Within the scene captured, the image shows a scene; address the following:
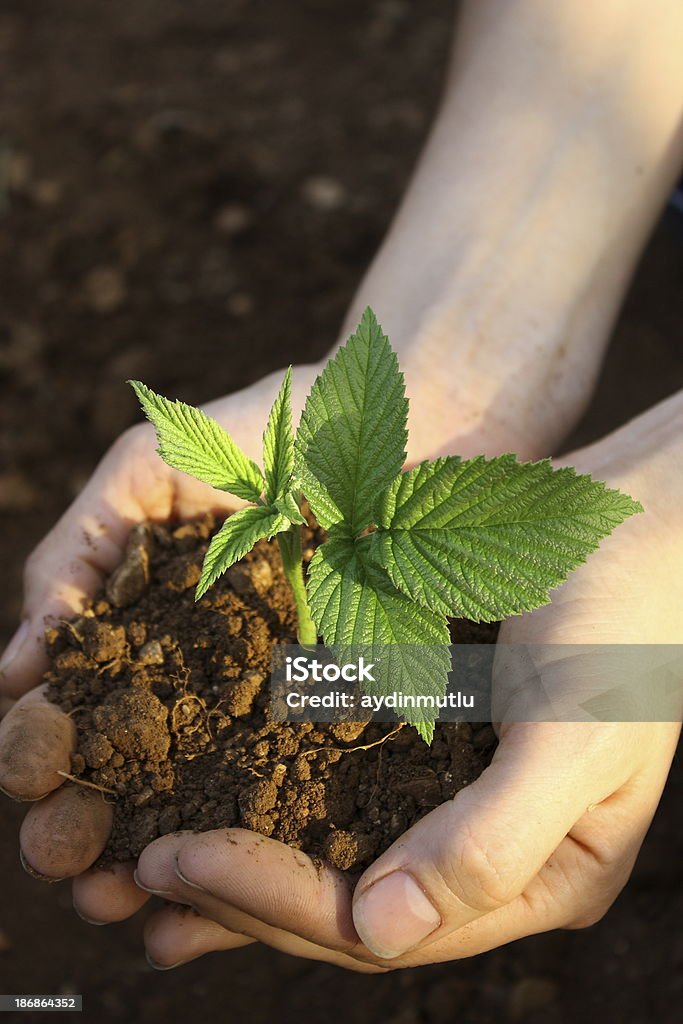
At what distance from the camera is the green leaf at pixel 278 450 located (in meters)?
1.57

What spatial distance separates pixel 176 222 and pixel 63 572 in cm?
193

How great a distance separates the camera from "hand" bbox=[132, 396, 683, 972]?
147 cm

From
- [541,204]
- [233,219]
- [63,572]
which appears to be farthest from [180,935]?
[233,219]

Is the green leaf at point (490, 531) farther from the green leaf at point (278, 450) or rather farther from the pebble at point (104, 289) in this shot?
the pebble at point (104, 289)

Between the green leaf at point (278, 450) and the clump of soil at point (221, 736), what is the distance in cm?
28

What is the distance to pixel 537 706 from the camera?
1546 millimetres

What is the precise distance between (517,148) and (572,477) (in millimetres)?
1278

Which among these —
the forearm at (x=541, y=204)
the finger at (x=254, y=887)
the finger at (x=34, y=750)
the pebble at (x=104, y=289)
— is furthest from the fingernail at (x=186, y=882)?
the pebble at (x=104, y=289)

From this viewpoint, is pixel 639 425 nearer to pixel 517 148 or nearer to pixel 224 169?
pixel 517 148

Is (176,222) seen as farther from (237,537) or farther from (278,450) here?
(237,537)

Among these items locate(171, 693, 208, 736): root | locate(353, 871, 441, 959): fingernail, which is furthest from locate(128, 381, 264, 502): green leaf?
locate(353, 871, 441, 959): fingernail

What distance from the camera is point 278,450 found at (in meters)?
1.59

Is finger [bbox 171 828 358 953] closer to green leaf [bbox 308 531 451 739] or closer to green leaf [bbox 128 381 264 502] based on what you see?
green leaf [bbox 308 531 451 739]

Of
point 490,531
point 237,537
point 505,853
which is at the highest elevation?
point 490,531
